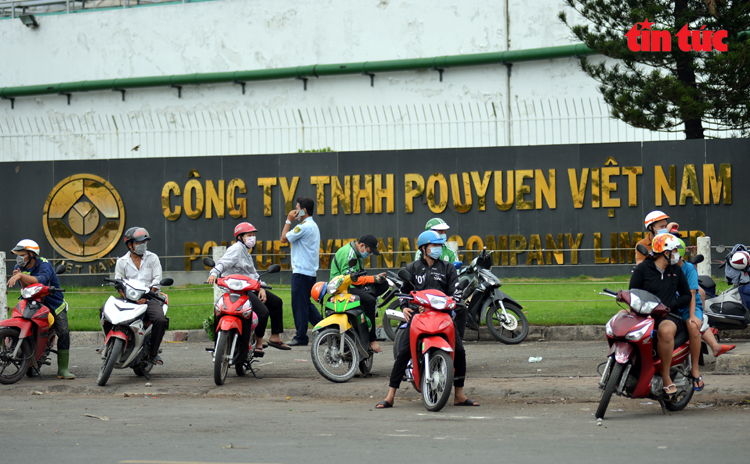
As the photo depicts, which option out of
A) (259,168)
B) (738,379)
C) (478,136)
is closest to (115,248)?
(259,168)

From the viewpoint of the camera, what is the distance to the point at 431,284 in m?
8.04

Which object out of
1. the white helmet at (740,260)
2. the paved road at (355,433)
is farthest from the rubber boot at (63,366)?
the white helmet at (740,260)

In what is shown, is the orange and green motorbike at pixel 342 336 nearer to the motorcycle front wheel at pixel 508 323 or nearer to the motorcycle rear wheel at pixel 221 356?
the motorcycle rear wheel at pixel 221 356

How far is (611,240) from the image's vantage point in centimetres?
1744

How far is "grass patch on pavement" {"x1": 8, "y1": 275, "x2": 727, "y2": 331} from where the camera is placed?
1291cm

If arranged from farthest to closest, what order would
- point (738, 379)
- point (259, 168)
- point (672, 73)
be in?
point (259, 168) → point (672, 73) → point (738, 379)

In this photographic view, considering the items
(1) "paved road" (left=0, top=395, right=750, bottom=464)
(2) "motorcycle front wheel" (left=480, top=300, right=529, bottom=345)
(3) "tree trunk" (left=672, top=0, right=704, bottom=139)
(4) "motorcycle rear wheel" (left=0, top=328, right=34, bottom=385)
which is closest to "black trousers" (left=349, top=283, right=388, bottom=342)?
(1) "paved road" (left=0, top=395, right=750, bottom=464)

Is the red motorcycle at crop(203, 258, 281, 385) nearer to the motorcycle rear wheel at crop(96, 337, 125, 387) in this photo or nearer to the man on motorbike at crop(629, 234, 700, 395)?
the motorcycle rear wheel at crop(96, 337, 125, 387)

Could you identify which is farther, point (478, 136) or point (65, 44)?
point (65, 44)

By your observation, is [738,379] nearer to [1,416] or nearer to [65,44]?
[1,416]

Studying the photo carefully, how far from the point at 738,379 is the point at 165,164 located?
1413cm

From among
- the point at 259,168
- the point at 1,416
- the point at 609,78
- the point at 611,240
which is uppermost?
the point at 609,78

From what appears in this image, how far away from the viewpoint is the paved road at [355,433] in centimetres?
577

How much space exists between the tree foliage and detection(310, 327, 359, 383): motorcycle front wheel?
8.99 m
